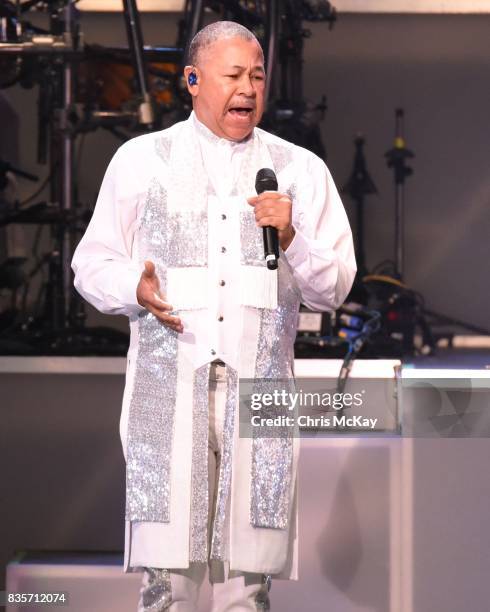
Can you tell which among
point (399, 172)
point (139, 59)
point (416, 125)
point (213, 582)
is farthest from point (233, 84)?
point (416, 125)

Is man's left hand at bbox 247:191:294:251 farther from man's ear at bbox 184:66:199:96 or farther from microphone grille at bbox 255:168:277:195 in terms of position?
man's ear at bbox 184:66:199:96

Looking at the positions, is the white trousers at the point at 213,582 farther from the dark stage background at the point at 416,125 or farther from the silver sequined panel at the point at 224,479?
the dark stage background at the point at 416,125

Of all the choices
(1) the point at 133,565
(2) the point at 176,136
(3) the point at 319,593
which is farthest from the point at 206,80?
(3) the point at 319,593

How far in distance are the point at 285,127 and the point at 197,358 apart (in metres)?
2.21

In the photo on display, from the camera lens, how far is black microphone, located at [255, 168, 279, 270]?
1.90m

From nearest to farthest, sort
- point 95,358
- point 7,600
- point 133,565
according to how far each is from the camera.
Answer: point 133,565 < point 7,600 < point 95,358

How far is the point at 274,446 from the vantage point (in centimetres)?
212

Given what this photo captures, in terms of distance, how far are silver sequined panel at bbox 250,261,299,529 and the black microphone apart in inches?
8.4

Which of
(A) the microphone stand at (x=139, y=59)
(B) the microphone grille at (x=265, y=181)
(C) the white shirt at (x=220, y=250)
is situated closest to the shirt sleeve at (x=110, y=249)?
(C) the white shirt at (x=220, y=250)

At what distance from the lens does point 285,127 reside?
163 inches

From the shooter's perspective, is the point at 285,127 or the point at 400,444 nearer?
the point at 400,444

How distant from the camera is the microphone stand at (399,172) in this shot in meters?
4.98

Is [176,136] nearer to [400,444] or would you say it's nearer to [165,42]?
[400,444]

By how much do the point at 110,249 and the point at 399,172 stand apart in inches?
119
